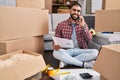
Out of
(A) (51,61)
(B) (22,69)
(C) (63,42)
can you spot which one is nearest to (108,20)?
(B) (22,69)

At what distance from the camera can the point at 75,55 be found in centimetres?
203

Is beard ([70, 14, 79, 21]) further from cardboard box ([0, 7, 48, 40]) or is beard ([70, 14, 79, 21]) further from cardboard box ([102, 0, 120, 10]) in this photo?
cardboard box ([102, 0, 120, 10])

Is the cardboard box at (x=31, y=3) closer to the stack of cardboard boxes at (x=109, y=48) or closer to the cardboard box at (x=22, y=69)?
the cardboard box at (x=22, y=69)

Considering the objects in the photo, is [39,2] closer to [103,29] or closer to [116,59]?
[103,29]

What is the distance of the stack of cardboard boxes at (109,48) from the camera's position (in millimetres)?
732

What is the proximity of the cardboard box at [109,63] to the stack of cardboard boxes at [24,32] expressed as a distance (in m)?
0.58

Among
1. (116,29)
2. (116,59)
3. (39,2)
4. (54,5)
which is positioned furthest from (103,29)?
(54,5)

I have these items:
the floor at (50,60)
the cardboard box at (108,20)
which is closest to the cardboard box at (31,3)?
the floor at (50,60)

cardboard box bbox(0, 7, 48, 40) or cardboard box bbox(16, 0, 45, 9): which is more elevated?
cardboard box bbox(16, 0, 45, 9)

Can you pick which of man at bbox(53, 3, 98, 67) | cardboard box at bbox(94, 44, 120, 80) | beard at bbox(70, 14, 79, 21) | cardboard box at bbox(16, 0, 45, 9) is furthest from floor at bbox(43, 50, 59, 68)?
cardboard box at bbox(94, 44, 120, 80)

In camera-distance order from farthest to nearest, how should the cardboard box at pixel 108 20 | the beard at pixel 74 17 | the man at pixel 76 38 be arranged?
the beard at pixel 74 17 → the man at pixel 76 38 → the cardboard box at pixel 108 20

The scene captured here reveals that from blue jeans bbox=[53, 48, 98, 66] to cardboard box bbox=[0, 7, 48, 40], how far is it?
357mm

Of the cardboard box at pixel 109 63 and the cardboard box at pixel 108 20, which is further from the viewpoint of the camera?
the cardboard box at pixel 108 20

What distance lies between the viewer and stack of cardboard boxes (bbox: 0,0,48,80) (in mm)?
1244
